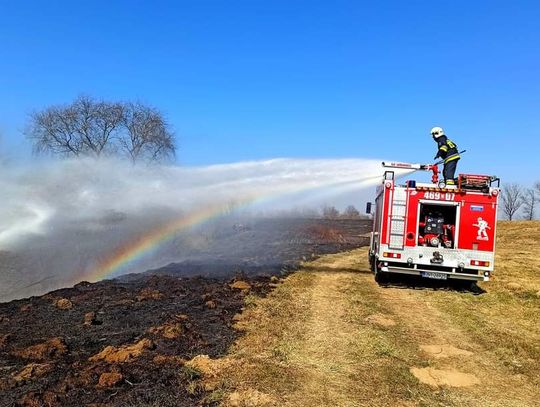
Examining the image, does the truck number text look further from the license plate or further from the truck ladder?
the license plate

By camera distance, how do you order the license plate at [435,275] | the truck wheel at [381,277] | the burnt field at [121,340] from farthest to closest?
the truck wheel at [381,277] → the license plate at [435,275] → the burnt field at [121,340]

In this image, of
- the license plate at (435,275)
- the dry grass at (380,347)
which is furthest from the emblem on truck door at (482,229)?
the dry grass at (380,347)

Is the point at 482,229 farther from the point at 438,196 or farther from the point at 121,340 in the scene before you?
the point at 121,340

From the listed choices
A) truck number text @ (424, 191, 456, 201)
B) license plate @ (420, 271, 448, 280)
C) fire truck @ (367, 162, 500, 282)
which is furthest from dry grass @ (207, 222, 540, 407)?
truck number text @ (424, 191, 456, 201)

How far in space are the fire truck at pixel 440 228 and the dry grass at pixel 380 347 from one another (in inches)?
34.2

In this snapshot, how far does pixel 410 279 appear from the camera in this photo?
16719mm

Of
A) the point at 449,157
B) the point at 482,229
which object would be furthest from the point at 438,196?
the point at 449,157

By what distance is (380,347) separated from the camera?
8.05 meters

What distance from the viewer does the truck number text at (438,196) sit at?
14.3 m

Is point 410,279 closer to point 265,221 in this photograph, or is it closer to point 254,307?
point 254,307

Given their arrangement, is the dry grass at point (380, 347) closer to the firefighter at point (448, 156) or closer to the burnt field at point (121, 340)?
the burnt field at point (121, 340)

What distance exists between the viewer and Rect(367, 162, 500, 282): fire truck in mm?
14133

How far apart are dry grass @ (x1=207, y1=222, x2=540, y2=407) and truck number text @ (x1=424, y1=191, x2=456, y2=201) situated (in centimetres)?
291

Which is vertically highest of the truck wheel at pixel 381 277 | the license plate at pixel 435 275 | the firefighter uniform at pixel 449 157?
Answer: the firefighter uniform at pixel 449 157
